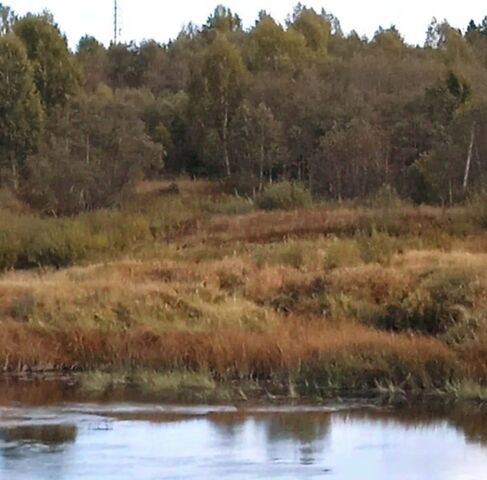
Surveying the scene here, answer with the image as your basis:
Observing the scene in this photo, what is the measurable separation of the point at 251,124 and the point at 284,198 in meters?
11.8

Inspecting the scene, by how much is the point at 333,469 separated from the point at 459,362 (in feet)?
20.4

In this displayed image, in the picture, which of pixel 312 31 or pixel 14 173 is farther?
pixel 312 31

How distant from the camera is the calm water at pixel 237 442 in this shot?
13.4 m

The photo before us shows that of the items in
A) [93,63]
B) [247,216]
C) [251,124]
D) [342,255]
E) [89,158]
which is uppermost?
[93,63]

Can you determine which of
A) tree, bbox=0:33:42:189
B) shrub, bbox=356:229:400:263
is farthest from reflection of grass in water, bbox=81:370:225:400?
tree, bbox=0:33:42:189

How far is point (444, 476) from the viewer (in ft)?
43.3

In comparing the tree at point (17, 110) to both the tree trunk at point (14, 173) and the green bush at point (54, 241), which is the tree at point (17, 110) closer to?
the tree trunk at point (14, 173)

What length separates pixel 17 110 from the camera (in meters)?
59.5

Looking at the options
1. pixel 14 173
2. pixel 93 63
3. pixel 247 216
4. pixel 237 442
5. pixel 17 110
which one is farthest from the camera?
pixel 93 63

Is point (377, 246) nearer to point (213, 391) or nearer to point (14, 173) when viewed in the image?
point (213, 391)

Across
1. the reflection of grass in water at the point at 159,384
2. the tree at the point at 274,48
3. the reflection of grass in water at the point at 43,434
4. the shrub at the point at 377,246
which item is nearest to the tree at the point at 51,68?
the tree at the point at 274,48

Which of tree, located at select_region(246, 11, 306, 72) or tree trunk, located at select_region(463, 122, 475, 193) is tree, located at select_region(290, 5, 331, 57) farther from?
tree trunk, located at select_region(463, 122, 475, 193)

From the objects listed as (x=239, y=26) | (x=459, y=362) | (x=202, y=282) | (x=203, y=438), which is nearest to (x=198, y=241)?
(x=202, y=282)

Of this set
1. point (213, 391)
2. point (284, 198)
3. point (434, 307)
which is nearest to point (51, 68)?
point (284, 198)
